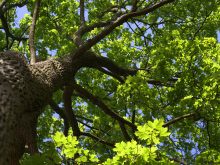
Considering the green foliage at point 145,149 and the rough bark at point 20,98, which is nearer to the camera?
the green foliage at point 145,149

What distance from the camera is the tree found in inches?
157

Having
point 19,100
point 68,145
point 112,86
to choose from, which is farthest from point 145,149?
point 112,86

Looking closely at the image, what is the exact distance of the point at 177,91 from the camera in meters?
6.80

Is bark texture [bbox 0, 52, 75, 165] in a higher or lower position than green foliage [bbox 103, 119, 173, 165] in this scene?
higher

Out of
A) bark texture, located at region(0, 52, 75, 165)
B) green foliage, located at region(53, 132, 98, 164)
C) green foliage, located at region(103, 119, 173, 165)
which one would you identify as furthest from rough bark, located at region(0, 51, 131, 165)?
green foliage, located at region(103, 119, 173, 165)

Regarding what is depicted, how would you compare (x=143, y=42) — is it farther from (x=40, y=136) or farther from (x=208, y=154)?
(x=208, y=154)

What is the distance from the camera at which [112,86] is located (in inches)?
415

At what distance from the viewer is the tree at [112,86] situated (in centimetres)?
398

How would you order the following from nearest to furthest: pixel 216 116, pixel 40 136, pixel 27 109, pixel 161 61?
1. pixel 27 109
2. pixel 216 116
3. pixel 161 61
4. pixel 40 136

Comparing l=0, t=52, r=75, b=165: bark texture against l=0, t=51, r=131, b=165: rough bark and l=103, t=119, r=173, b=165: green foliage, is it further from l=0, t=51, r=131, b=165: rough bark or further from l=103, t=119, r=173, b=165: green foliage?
l=103, t=119, r=173, b=165: green foliage

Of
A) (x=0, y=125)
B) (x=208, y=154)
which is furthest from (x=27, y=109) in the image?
(x=208, y=154)

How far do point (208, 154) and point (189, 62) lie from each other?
213cm

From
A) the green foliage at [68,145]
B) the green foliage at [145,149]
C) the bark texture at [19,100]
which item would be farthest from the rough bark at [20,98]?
the green foliage at [145,149]

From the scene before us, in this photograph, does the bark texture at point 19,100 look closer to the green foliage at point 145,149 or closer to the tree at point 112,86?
the tree at point 112,86
